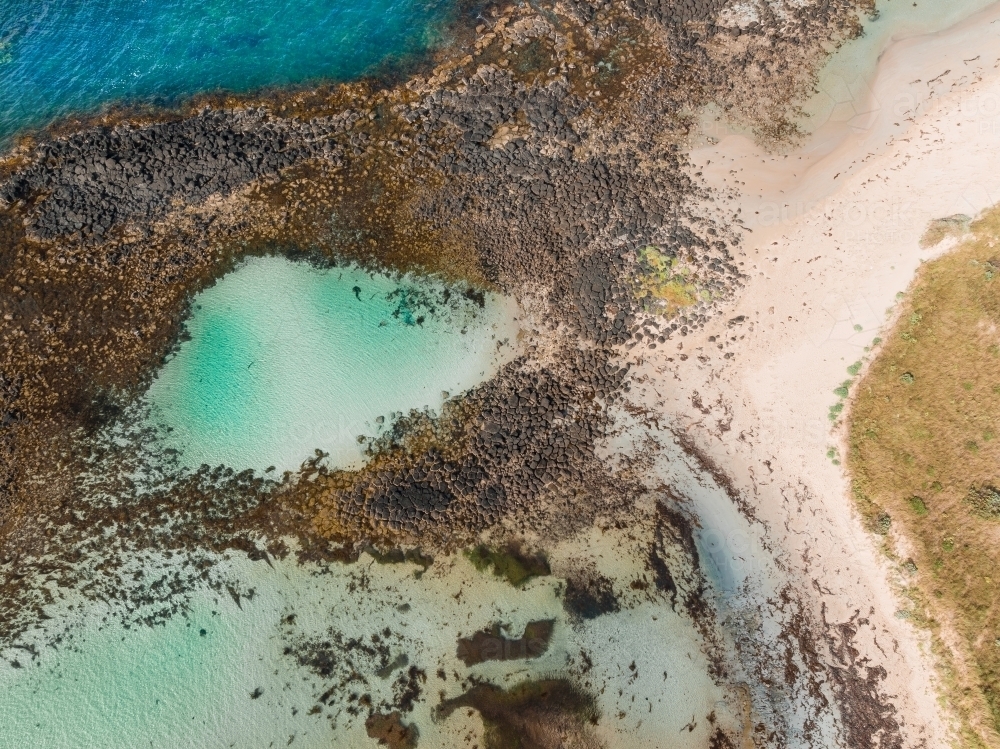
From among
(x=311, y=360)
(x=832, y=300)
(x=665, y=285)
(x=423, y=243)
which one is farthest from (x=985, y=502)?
(x=311, y=360)

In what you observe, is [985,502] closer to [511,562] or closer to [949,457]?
[949,457]

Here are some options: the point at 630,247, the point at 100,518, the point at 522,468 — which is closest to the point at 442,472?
the point at 522,468

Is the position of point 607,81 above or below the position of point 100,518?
above

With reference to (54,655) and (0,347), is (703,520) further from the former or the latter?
(0,347)

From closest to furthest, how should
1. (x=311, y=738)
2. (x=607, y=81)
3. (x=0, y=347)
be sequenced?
(x=311, y=738)
(x=0, y=347)
(x=607, y=81)

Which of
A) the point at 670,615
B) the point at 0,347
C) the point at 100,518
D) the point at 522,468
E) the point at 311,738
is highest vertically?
the point at 0,347

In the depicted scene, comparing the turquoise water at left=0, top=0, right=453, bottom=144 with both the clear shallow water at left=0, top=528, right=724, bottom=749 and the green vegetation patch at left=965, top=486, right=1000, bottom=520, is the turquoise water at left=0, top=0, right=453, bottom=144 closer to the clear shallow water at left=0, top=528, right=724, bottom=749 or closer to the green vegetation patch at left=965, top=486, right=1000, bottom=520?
the clear shallow water at left=0, top=528, right=724, bottom=749
